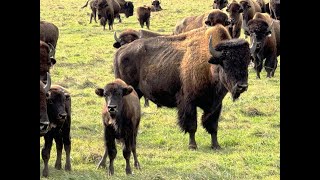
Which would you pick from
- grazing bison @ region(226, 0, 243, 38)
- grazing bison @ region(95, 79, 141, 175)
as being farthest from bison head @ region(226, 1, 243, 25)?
grazing bison @ region(95, 79, 141, 175)

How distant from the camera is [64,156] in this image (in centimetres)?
980

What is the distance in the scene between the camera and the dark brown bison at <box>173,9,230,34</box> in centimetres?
1504

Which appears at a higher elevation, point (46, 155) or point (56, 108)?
point (56, 108)

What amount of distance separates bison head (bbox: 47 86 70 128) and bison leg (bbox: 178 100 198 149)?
2.43 meters


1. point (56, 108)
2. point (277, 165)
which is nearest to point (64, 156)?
point (56, 108)

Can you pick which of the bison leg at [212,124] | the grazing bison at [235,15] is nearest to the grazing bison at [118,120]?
the bison leg at [212,124]

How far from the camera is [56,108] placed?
855cm

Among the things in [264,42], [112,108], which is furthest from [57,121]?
[264,42]

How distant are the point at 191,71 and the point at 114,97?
86.1 inches

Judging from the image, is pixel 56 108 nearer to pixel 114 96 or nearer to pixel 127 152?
pixel 114 96

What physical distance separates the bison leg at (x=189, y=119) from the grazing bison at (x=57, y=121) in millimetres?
2176

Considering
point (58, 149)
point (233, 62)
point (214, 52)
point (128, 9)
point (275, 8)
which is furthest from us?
point (128, 9)

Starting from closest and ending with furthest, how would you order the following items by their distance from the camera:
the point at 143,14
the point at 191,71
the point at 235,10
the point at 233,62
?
the point at 233,62, the point at 191,71, the point at 235,10, the point at 143,14
